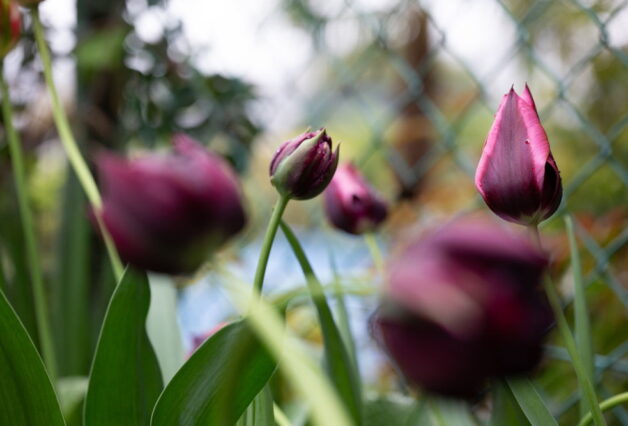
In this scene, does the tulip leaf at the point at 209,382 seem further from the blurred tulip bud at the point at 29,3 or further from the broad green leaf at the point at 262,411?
the blurred tulip bud at the point at 29,3

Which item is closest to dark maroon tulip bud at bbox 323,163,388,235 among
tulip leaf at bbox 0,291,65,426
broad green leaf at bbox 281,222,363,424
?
broad green leaf at bbox 281,222,363,424

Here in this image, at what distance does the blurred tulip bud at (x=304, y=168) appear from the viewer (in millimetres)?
296

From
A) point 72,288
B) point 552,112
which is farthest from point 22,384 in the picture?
point 552,112

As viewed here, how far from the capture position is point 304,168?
30 cm

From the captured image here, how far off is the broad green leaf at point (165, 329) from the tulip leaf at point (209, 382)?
0.13 metres

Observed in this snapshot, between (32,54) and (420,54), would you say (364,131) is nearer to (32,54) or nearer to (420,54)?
(420,54)

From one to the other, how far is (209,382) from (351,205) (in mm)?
166

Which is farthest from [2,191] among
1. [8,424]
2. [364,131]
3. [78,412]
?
[364,131]

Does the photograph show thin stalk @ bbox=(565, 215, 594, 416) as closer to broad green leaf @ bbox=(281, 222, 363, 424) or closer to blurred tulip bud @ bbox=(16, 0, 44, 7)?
broad green leaf @ bbox=(281, 222, 363, 424)

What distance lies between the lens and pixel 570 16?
144 cm

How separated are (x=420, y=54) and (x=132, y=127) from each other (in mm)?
1711

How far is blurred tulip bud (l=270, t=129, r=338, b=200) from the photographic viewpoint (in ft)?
0.97

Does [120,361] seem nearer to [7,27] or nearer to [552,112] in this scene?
[7,27]

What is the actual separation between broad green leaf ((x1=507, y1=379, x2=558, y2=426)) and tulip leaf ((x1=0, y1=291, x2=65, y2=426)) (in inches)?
8.2
